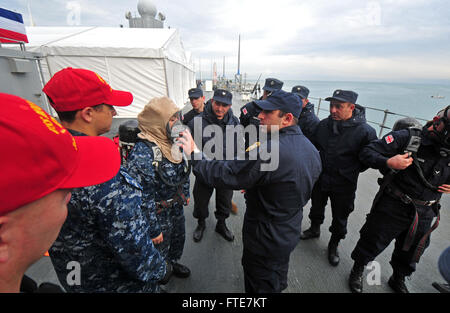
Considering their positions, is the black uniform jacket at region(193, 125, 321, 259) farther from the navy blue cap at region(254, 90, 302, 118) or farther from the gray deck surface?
the gray deck surface

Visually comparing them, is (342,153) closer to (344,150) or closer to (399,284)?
(344,150)

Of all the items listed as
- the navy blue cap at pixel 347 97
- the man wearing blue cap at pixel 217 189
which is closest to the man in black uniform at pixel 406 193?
the navy blue cap at pixel 347 97

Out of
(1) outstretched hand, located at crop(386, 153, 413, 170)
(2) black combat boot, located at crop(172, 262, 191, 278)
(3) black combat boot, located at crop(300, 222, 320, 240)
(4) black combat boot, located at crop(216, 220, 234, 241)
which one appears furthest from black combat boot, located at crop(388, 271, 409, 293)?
(2) black combat boot, located at crop(172, 262, 191, 278)

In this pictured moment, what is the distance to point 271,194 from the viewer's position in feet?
4.99

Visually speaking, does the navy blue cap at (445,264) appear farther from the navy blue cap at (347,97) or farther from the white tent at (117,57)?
the white tent at (117,57)

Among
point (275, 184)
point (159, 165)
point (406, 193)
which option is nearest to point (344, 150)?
point (406, 193)

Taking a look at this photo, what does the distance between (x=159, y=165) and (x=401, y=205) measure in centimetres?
246

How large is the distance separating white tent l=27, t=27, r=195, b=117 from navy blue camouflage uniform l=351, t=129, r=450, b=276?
31.7ft

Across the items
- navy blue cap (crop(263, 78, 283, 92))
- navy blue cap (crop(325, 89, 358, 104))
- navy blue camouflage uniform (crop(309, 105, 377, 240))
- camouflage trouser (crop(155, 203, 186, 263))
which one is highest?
navy blue cap (crop(263, 78, 283, 92))

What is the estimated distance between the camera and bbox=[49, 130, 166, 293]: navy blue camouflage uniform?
987 millimetres

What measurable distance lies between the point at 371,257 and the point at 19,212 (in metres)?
2.87

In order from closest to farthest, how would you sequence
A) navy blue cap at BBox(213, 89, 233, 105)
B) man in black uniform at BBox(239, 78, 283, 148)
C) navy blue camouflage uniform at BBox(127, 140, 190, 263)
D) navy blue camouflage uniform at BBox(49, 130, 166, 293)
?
1. navy blue camouflage uniform at BBox(49, 130, 166, 293)
2. navy blue camouflage uniform at BBox(127, 140, 190, 263)
3. navy blue cap at BBox(213, 89, 233, 105)
4. man in black uniform at BBox(239, 78, 283, 148)

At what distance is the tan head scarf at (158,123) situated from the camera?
1.71 m
